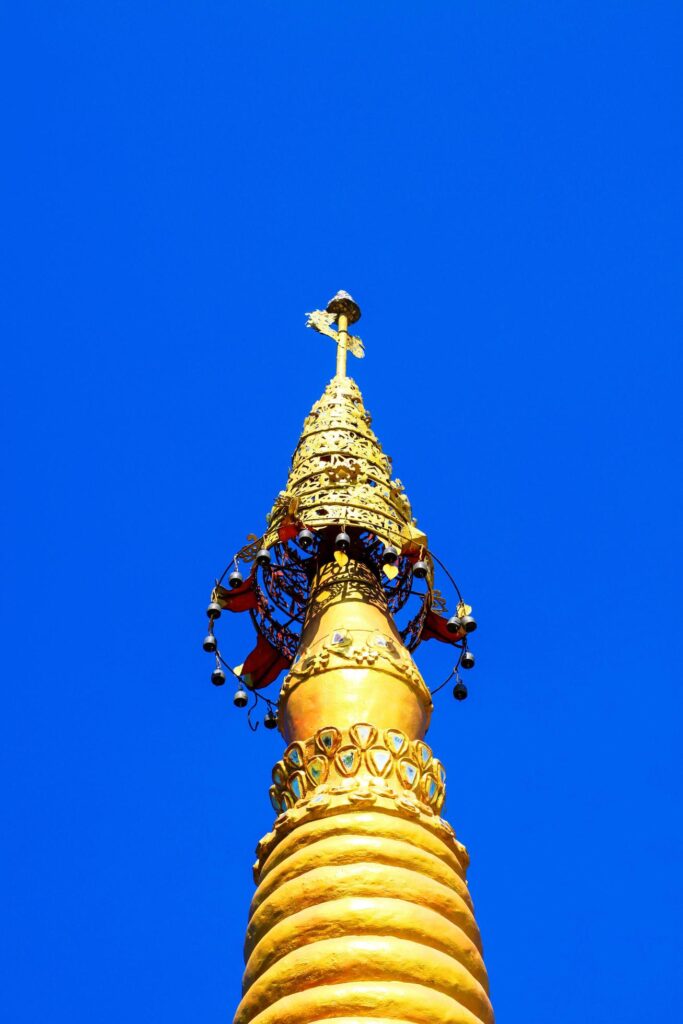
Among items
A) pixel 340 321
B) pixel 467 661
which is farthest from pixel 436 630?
pixel 340 321

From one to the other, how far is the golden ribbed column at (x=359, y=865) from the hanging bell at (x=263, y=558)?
1.08 metres

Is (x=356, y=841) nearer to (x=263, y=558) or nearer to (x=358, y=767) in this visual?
(x=358, y=767)

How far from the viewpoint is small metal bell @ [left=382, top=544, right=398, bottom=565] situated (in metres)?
12.9

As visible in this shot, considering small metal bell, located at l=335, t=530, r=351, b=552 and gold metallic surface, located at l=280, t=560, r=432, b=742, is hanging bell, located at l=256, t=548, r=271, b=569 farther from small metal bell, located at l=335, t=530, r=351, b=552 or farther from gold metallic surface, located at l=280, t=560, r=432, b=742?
gold metallic surface, located at l=280, t=560, r=432, b=742

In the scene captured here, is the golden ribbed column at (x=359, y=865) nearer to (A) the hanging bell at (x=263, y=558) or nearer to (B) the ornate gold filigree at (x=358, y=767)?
(B) the ornate gold filigree at (x=358, y=767)

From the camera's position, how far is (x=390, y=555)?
507 inches

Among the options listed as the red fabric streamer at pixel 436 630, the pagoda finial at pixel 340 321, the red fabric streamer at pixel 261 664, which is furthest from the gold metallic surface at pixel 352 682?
the pagoda finial at pixel 340 321

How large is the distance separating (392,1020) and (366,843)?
1.44 m

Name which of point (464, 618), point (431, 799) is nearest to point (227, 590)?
point (464, 618)

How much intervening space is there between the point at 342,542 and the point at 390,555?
461 mm

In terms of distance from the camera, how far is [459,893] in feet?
32.5

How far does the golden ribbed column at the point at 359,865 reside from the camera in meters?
8.74

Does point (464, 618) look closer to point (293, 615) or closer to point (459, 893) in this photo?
point (293, 615)

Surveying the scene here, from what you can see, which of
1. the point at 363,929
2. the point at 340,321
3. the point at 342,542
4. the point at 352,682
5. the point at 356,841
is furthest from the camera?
the point at 340,321
